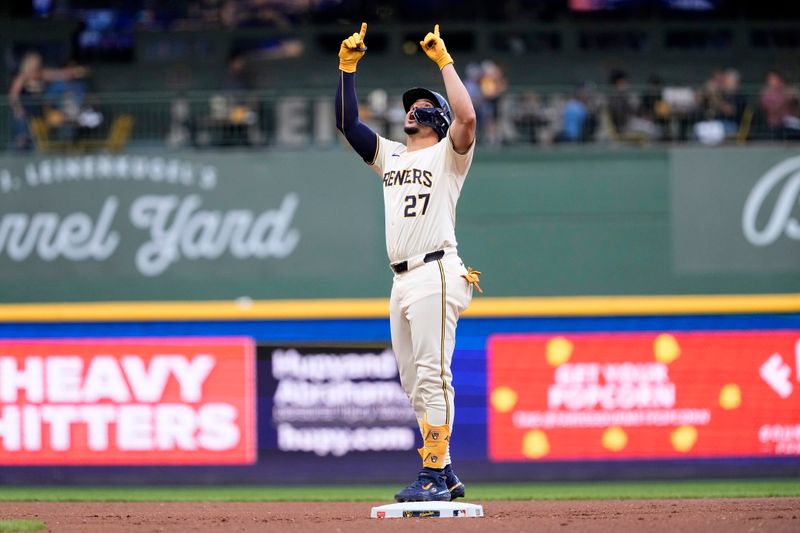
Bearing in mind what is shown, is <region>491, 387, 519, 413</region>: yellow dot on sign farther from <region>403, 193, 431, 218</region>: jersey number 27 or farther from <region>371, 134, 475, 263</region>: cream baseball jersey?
<region>403, 193, 431, 218</region>: jersey number 27

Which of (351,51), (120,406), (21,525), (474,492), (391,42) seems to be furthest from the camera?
(391,42)

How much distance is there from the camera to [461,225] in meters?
15.2

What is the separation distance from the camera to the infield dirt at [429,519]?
647cm

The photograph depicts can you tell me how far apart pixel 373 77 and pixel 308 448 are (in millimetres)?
7516

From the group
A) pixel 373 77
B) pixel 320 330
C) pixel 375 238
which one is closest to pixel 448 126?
pixel 320 330

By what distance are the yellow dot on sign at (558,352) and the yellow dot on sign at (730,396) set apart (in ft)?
4.44

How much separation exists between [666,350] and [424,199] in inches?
201

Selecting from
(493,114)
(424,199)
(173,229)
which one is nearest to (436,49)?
(424,199)

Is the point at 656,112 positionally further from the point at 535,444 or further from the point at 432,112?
the point at 432,112

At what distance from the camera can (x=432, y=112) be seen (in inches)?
281

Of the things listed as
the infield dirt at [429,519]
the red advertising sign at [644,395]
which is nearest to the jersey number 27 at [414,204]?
the infield dirt at [429,519]

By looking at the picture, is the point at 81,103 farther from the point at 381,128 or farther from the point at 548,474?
the point at 548,474

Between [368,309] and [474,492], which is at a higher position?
[368,309]

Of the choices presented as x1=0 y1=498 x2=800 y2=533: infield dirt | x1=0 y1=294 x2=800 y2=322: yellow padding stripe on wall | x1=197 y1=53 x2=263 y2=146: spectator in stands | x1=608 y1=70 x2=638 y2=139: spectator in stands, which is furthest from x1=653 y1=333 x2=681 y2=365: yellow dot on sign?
x1=197 y1=53 x2=263 y2=146: spectator in stands
